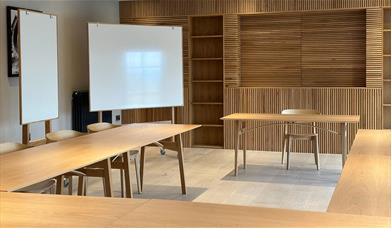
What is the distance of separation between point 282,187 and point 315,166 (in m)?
1.46

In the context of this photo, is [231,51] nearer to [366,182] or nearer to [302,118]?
[302,118]

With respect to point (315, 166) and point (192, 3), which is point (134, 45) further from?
point (315, 166)

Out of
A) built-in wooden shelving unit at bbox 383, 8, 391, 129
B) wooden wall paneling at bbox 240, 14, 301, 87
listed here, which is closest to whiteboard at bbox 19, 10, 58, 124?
wooden wall paneling at bbox 240, 14, 301, 87

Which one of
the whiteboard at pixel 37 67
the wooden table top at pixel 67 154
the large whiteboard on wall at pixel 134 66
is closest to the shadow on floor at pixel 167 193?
the wooden table top at pixel 67 154

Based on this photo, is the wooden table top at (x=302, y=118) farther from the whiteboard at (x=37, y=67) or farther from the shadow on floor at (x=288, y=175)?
the whiteboard at (x=37, y=67)

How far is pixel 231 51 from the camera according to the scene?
8867 mm

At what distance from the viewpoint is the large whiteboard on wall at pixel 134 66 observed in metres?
7.80

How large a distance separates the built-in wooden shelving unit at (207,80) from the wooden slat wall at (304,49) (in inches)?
18.0

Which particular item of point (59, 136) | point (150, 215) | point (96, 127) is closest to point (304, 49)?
point (96, 127)

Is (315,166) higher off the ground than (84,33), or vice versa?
(84,33)

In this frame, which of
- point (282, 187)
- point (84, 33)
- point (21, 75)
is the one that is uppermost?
point (84, 33)

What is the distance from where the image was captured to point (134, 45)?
827 cm

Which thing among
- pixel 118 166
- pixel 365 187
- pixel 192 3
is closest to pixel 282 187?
pixel 118 166

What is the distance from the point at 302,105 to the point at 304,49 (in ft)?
3.22
